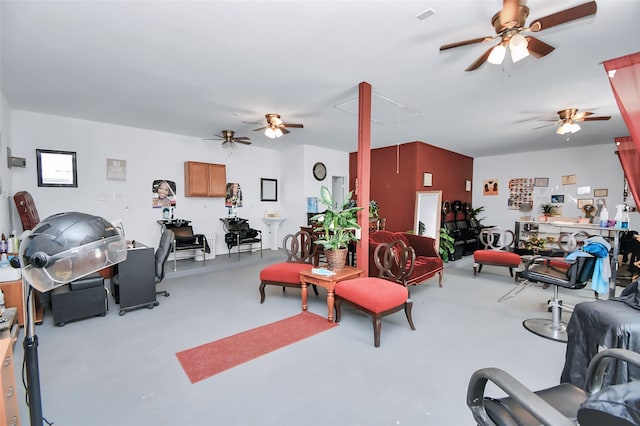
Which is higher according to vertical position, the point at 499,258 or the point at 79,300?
the point at 499,258

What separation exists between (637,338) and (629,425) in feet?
4.42

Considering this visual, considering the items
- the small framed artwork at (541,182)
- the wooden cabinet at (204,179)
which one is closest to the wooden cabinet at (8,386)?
the wooden cabinet at (204,179)

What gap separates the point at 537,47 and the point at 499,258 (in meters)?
3.73

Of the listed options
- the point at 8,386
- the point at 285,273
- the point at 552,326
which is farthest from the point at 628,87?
the point at 8,386

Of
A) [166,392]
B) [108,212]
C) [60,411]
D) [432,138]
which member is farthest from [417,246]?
[108,212]

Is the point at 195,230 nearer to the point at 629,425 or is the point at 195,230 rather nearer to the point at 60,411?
the point at 60,411

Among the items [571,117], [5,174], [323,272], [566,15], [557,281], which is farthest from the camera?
[571,117]

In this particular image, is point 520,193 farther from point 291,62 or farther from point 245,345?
point 245,345

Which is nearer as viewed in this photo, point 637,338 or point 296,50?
point 637,338

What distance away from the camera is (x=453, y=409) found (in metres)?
1.83

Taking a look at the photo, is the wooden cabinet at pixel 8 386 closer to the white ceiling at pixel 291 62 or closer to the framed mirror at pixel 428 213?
the white ceiling at pixel 291 62

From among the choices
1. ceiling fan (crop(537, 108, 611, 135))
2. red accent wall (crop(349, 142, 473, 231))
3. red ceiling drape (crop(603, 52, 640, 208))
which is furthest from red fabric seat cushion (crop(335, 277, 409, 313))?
red accent wall (crop(349, 142, 473, 231))

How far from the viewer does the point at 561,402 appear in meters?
1.27

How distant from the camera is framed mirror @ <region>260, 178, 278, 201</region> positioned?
7.47 metres
